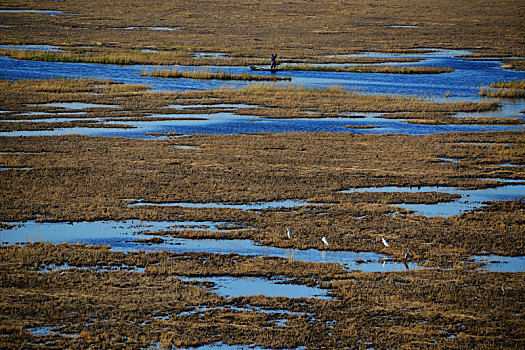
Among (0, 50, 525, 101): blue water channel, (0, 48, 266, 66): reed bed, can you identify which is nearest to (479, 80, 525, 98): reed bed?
(0, 50, 525, 101): blue water channel

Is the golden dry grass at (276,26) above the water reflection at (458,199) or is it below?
above

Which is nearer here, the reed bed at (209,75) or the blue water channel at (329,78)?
the blue water channel at (329,78)

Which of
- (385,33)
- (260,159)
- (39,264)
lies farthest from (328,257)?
(385,33)

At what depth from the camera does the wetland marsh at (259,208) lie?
15.7m

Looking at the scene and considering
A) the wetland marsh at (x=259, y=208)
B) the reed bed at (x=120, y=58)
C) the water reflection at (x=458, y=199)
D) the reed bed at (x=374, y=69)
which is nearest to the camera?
the wetland marsh at (x=259, y=208)

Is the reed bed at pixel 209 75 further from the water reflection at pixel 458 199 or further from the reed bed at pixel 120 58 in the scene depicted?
the water reflection at pixel 458 199

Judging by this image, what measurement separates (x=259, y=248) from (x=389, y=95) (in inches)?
1348

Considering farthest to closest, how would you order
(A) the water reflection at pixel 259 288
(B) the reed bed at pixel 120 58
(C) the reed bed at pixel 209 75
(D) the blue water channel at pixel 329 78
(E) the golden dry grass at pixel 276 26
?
1. (E) the golden dry grass at pixel 276 26
2. (B) the reed bed at pixel 120 58
3. (C) the reed bed at pixel 209 75
4. (D) the blue water channel at pixel 329 78
5. (A) the water reflection at pixel 259 288

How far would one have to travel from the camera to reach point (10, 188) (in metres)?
26.3

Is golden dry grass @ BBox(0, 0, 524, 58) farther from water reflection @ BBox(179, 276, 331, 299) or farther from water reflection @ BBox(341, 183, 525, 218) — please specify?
water reflection @ BBox(179, 276, 331, 299)

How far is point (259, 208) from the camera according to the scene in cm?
2502

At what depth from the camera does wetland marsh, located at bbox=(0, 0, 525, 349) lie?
616 inches

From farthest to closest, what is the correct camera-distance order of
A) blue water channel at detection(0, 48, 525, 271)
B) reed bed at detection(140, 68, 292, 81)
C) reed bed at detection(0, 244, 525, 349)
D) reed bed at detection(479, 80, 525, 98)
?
1. reed bed at detection(140, 68, 292, 81)
2. reed bed at detection(479, 80, 525, 98)
3. blue water channel at detection(0, 48, 525, 271)
4. reed bed at detection(0, 244, 525, 349)

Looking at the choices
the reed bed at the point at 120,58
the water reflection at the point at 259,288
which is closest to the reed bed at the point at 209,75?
the reed bed at the point at 120,58
